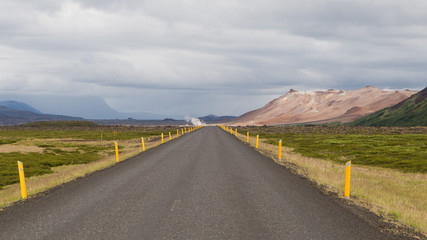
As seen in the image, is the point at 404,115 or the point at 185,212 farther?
the point at 404,115

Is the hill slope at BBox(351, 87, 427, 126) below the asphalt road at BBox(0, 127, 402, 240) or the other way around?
the other way around

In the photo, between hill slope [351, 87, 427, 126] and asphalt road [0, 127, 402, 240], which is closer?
asphalt road [0, 127, 402, 240]

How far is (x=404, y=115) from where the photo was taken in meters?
137

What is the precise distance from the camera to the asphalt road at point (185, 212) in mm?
6480

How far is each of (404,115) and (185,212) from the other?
506ft

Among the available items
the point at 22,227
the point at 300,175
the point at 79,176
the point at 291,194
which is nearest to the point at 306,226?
the point at 291,194

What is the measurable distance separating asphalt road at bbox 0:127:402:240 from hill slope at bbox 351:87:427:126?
427 ft

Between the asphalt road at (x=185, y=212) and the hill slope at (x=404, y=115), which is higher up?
the hill slope at (x=404, y=115)

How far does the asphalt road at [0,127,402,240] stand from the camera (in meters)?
6.48

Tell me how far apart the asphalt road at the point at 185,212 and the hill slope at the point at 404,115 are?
427 ft

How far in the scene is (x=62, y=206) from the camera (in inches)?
342

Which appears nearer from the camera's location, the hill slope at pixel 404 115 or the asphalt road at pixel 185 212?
the asphalt road at pixel 185 212

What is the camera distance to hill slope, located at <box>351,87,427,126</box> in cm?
12624

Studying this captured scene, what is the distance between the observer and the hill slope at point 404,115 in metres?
126
